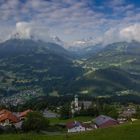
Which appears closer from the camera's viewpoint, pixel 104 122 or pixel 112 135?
pixel 112 135

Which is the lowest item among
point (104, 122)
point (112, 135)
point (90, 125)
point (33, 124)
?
point (90, 125)

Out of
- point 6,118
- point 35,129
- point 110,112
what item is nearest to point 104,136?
point 35,129

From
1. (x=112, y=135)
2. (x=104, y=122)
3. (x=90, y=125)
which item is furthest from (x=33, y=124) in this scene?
(x=112, y=135)

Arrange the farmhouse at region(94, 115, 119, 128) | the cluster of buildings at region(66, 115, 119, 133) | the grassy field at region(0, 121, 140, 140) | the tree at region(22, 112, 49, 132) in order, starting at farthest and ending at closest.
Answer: the farmhouse at region(94, 115, 119, 128) → the cluster of buildings at region(66, 115, 119, 133) → the tree at region(22, 112, 49, 132) → the grassy field at region(0, 121, 140, 140)

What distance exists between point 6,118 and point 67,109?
2928 cm

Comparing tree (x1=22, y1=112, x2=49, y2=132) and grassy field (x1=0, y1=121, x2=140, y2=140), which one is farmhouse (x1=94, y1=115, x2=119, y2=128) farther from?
grassy field (x1=0, y1=121, x2=140, y2=140)

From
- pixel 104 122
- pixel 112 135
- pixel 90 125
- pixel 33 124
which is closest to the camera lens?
pixel 112 135

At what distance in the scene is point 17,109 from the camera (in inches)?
6880

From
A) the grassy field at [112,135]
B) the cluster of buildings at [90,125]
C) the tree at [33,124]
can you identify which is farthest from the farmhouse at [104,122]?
the grassy field at [112,135]

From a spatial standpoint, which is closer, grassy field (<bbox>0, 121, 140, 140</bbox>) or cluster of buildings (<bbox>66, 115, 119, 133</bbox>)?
grassy field (<bbox>0, 121, 140, 140</bbox>)

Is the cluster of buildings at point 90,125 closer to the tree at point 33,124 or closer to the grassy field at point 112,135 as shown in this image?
the tree at point 33,124

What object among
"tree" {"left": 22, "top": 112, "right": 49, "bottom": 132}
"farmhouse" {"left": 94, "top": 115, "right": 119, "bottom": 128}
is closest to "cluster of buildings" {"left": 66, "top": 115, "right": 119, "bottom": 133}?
"farmhouse" {"left": 94, "top": 115, "right": 119, "bottom": 128}

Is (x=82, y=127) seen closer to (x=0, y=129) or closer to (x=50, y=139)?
(x=0, y=129)

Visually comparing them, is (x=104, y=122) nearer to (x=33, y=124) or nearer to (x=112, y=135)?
(x=33, y=124)
